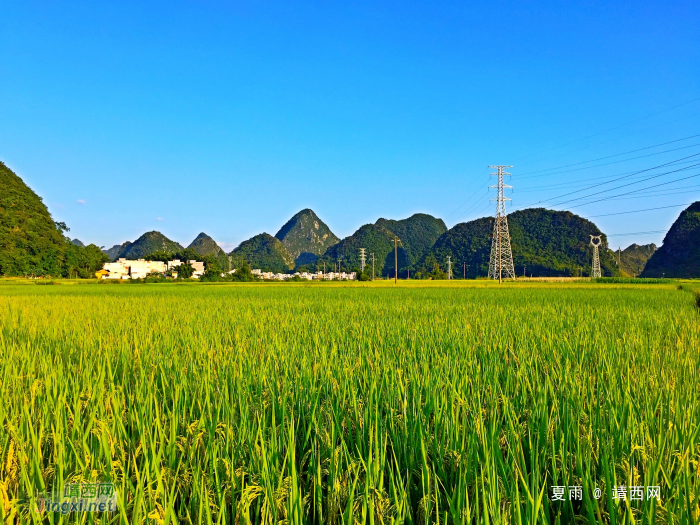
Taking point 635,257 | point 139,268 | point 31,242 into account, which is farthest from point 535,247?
point 31,242

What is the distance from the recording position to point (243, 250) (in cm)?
14325

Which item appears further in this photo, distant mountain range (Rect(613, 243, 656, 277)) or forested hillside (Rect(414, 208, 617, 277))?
distant mountain range (Rect(613, 243, 656, 277))

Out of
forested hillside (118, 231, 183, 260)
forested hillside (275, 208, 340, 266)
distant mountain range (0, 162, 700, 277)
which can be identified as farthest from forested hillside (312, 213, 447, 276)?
forested hillside (118, 231, 183, 260)

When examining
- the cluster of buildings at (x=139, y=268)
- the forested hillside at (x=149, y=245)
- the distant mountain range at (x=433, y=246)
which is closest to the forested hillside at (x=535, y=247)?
the distant mountain range at (x=433, y=246)

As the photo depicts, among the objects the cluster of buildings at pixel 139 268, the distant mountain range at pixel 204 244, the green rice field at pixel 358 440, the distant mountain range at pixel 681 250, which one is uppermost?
the distant mountain range at pixel 204 244

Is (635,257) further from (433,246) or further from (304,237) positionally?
(304,237)

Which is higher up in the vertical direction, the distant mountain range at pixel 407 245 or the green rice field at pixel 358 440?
the distant mountain range at pixel 407 245

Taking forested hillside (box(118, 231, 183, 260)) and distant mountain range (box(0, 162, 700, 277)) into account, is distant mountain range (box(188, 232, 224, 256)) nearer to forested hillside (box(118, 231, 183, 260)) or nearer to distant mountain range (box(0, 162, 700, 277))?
distant mountain range (box(0, 162, 700, 277))

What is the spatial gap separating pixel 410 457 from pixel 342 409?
0.51 m

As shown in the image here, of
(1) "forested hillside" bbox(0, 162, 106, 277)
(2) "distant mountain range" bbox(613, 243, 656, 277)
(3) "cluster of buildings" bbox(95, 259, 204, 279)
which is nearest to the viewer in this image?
(1) "forested hillside" bbox(0, 162, 106, 277)

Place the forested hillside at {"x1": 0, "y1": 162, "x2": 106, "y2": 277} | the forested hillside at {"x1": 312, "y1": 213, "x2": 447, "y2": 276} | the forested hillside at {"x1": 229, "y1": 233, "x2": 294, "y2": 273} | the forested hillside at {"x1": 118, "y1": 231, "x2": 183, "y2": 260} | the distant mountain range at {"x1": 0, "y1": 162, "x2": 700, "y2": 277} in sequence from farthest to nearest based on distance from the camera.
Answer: the forested hillside at {"x1": 118, "y1": 231, "x2": 183, "y2": 260}
the forested hillside at {"x1": 229, "y1": 233, "x2": 294, "y2": 273}
the forested hillside at {"x1": 312, "y1": 213, "x2": 447, "y2": 276}
the distant mountain range at {"x1": 0, "y1": 162, "x2": 700, "y2": 277}
the forested hillside at {"x1": 0, "y1": 162, "x2": 106, "y2": 277}

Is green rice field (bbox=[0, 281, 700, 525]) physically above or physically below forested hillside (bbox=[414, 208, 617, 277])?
below

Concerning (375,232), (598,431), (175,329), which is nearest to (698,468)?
(598,431)

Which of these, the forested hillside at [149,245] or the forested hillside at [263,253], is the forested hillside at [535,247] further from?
the forested hillside at [149,245]
